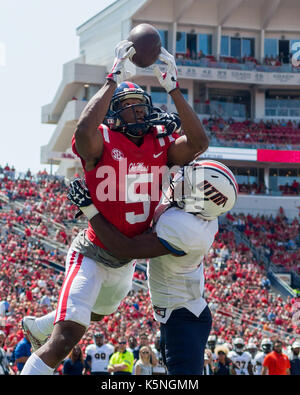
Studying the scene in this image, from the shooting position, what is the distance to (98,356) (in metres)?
10.6

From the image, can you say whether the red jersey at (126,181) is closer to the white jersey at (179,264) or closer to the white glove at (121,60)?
the white jersey at (179,264)

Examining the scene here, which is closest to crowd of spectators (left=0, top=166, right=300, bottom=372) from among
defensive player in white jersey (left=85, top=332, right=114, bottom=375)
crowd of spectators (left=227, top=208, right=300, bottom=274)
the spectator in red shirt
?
crowd of spectators (left=227, top=208, right=300, bottom=274)

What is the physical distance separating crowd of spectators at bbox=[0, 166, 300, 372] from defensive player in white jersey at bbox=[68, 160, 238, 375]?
20.8 feet

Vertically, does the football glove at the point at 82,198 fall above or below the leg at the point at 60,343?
above

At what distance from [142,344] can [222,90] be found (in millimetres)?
25204

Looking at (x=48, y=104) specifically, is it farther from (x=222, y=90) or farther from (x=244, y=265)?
(x=244, y=265)

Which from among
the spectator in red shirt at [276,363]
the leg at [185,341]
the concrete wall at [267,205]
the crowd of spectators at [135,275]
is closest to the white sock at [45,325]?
the leg at [185,341]

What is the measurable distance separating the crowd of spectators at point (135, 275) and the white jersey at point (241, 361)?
1651mm

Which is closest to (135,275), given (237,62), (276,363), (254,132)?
(276,363)

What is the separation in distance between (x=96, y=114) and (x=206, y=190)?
843 millimetres

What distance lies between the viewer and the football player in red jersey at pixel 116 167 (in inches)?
179

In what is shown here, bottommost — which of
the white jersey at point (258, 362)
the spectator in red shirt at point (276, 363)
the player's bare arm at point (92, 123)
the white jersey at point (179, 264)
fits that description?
the white jersey at point (258, 362)

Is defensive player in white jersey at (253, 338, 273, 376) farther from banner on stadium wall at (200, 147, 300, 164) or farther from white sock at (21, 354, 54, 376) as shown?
banner on stadium wall at (200, 147, 300, 164)

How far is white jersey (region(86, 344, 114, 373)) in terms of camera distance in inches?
415
